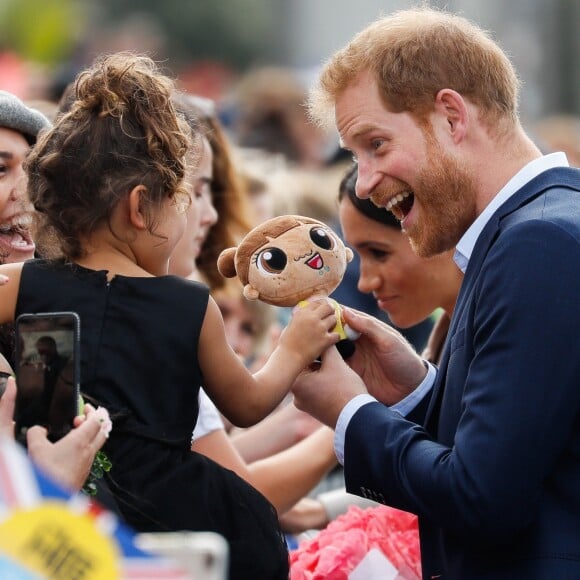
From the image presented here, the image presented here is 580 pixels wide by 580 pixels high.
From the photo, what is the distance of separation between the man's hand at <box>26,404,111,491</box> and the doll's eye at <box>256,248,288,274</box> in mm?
765

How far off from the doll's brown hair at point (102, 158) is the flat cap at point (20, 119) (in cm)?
44

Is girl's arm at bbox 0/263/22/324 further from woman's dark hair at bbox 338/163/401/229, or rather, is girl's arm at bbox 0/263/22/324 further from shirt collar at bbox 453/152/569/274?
woman's dark hair at bbox 338/163/401/229

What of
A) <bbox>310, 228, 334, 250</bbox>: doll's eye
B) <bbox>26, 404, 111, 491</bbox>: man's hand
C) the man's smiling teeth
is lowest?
<bbox>26, 404, 111, 491</bbox>: man's hand

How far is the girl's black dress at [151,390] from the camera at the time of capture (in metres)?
2.55

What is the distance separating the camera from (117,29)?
22203 millimetres

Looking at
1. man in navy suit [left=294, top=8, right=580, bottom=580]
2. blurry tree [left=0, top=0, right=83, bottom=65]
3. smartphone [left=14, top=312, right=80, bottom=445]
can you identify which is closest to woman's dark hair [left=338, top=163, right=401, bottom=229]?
man in navy suit [left=294, top=8, right=580, bottom=580]

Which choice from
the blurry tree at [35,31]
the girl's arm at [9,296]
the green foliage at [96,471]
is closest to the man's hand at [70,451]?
the green foliage at [96,471]

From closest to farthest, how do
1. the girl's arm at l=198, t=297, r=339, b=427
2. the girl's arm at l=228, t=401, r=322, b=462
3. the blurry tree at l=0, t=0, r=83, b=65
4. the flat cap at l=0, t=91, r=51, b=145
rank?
1. the girl's arm at l=198, t=297, r=339, b=427
2. the flat cap at l=0, t=91, r=51, b=145
3. the girl's arm at l=228, t=401, r=322, b=462
4. the blurry tree at l=0, t=0, r=83, b=65

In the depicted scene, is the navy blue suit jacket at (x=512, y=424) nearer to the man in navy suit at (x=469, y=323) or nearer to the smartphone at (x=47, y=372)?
the man in navy suit at (x=469, y=323)

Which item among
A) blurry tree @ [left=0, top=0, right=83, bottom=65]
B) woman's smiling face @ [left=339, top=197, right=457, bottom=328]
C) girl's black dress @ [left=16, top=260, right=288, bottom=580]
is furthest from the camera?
blurry tree @ [left=0, top=0, right=83, bottom=65]

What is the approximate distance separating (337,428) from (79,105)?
98cm

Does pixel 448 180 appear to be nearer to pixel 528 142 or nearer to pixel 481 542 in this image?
pixel 528 142

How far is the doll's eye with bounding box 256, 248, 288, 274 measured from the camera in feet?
9.53

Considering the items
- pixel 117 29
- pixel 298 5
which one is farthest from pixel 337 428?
pixel 298 5
